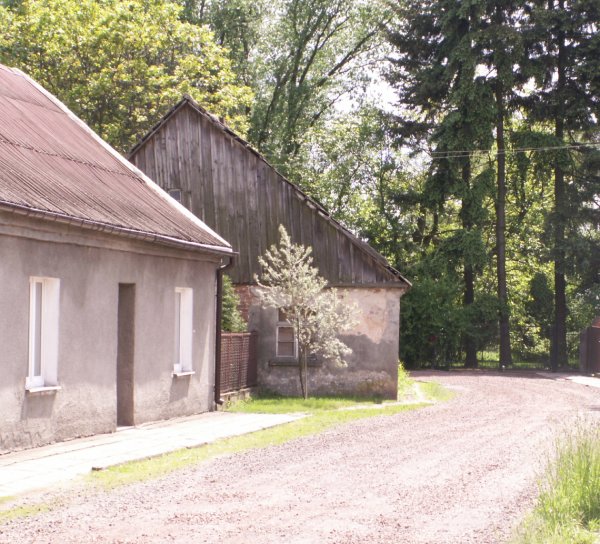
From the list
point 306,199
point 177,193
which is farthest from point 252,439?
point 177,193

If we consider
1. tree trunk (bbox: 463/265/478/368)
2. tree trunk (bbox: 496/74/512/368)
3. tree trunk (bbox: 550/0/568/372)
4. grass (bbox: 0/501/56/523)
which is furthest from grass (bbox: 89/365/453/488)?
tree trunk (bbox: 550/0/568/372)

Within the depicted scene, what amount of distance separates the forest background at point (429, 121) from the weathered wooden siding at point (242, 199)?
10.7m

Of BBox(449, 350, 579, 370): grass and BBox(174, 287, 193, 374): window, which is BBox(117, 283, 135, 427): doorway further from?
BBox(449, 350, 579, 370): grass

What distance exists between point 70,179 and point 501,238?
95.8 ft

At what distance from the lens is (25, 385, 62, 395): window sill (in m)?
13.1


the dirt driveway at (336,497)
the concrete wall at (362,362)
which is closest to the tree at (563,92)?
the concrete wall at (362,362)

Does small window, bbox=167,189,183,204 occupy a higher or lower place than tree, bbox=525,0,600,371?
lower

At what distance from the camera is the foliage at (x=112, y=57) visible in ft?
114

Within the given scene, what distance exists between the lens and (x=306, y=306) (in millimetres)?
21516

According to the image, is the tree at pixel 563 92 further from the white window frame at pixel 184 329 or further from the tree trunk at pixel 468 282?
the white window frame at pixel 184 329

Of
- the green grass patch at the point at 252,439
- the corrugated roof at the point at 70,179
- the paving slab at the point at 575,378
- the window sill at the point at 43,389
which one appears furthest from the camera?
the paving slab at the point at 575,378

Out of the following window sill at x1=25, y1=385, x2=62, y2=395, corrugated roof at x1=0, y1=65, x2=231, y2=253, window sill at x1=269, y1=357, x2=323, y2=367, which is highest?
corrugated roof at x1=0, y1=65, x2=231, y2=253

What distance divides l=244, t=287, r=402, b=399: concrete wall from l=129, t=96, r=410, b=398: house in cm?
2

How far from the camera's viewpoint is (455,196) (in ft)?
136
